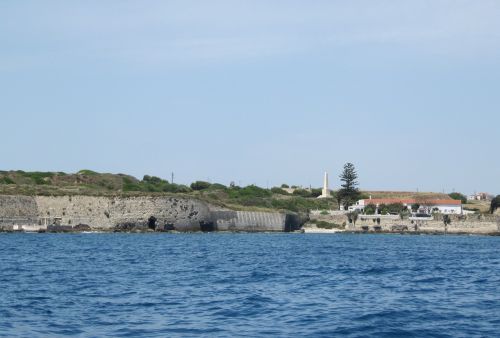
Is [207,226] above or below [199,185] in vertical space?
below

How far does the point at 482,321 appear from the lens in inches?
875

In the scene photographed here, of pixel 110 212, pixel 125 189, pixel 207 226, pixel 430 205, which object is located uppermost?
pixel 125 189

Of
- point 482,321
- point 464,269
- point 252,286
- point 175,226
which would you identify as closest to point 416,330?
point 482,321

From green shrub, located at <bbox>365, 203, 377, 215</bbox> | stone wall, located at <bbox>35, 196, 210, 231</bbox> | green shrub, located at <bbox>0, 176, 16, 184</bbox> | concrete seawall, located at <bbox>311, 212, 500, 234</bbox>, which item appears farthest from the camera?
green shrub, located at <bbox>365, 203, 377, 215</bbox>

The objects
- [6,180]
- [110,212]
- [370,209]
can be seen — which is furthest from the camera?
[370,209]

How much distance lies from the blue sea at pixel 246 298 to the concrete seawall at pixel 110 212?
51.7m

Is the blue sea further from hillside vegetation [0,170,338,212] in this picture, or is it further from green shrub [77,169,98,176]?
green shrub [77,169,98,176]

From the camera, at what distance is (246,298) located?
87.1 feet

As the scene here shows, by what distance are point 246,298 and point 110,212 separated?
235ft

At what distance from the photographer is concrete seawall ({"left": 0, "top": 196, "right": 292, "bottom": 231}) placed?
9425 centimetres

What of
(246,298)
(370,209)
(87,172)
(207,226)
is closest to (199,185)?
(87,172)

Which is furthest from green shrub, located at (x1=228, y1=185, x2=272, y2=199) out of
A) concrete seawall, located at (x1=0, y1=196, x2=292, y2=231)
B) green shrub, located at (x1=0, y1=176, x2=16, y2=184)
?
concrete seawall, located at (x1=0, y1=196, x2=292, y2=231)

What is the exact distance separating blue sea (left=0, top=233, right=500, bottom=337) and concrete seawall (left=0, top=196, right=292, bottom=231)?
170ft

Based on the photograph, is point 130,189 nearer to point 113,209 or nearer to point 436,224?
point 113,209
